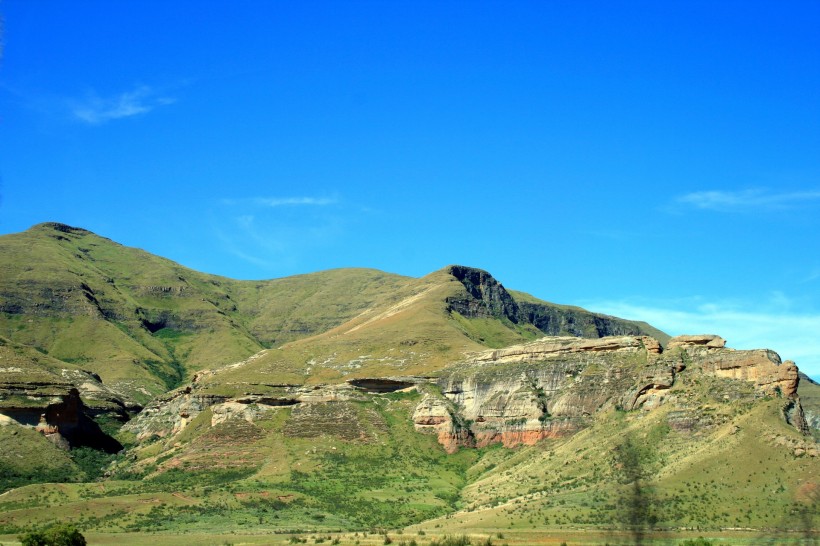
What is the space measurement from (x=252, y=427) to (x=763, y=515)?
74845mm

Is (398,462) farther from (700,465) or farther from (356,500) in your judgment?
(700,465)

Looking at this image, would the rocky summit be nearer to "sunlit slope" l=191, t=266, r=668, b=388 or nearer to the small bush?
"sunlit slope" l=191, t=266, r=668, b=388

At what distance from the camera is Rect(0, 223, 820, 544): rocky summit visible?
9162 centimetres

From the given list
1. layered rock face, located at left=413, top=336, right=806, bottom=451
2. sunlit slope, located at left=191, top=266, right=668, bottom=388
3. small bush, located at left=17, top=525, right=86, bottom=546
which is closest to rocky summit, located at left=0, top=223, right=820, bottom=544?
layered rock face, located at left=413, top=336, right=806, bottom=451

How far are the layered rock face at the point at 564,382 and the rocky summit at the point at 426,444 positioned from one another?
240 millimetres

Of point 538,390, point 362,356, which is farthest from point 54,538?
point 362,356

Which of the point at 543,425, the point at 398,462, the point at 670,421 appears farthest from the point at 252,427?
the point at 670,421

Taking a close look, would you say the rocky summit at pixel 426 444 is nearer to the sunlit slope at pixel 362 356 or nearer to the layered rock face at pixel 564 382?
the layered rock face at pixel 564 382

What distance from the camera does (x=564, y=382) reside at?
5251 inches

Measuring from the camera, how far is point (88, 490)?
4619 inches

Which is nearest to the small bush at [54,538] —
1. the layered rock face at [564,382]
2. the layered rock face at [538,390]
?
the layered rock face at [538,390]

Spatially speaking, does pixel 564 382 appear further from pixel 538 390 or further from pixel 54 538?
pixel 54 538

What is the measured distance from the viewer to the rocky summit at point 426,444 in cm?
9162

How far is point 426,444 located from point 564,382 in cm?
2034
